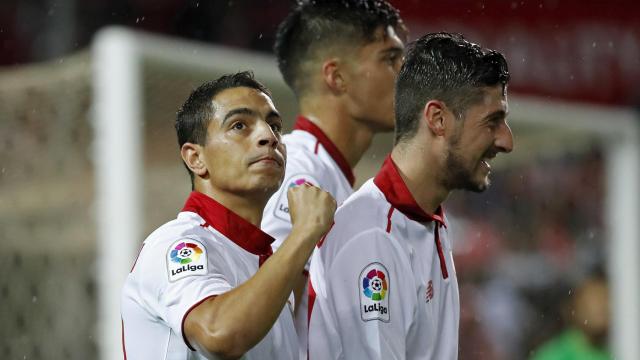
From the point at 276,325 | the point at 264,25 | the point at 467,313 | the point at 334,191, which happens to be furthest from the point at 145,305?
the point at 467,313

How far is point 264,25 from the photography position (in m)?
7.01

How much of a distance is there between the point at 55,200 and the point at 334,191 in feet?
7.60

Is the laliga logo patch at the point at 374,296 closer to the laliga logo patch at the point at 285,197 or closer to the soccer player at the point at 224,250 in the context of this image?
the soccer player at the point at 224,250

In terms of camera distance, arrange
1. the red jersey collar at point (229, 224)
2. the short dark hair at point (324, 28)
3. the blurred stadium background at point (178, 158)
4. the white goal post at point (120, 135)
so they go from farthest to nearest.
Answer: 1. the blurred stadium background at point (178, 158)
2. the white goal post at point (120, 135)
3. the short dark hair at point (324, 28)
4. the red jersey collar at point (229, 224)

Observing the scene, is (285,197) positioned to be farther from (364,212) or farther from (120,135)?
(120,135)

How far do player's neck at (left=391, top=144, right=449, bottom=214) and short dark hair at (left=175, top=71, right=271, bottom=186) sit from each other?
12.8 inches

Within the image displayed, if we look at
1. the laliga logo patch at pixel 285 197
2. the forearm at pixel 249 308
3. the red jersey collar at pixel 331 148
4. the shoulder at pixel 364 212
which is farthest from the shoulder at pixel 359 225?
the red jersey collar at pixel 331 148

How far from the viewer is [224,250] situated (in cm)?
236

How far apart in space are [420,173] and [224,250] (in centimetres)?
47

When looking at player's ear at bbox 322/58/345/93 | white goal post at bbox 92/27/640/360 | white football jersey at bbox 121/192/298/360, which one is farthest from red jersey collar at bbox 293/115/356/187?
white goal post at bbox 92/27/640/360

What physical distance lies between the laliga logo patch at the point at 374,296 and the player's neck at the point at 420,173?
Answer: 23 cm

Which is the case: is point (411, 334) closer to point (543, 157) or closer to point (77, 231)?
point (77, 231)

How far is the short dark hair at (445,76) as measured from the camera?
2.55 metres

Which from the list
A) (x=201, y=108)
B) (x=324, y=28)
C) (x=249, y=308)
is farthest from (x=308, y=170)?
(x=249, y=308)
